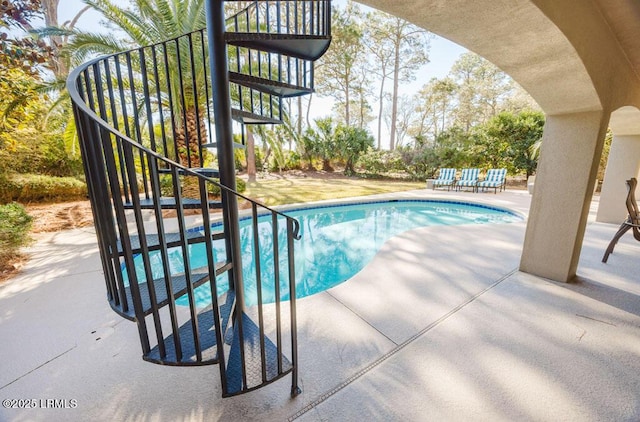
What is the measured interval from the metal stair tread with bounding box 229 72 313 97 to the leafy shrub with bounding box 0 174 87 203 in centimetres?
813

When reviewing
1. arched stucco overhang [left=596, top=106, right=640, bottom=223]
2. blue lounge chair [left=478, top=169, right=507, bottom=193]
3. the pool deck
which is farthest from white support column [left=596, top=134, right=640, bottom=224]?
blue lounge chair [left=478, top=169, right=507, bottom=193]

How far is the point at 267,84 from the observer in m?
1.94

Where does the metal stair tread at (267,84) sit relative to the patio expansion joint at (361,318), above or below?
above

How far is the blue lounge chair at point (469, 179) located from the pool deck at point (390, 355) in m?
7.70

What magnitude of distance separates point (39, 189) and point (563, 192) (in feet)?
35.9

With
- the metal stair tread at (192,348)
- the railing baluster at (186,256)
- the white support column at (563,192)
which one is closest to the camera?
the railing baluster at (186,256)

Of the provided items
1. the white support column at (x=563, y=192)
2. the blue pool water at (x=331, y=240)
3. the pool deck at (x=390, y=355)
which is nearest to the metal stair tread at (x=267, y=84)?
the pool deck at (x=390, y=355)

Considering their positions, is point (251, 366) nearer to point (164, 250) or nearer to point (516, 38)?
point (164, 250)

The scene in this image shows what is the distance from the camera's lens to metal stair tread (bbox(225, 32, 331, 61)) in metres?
1.68

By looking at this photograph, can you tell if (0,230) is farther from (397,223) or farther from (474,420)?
(397,223)

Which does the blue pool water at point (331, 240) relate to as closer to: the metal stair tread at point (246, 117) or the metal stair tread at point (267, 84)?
the metal stair tread at point (246, 117)

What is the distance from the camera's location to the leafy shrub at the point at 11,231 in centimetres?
320

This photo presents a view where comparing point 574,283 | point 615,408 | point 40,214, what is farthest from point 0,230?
point 574,283

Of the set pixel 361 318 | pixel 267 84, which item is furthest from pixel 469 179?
pixel 267 84
